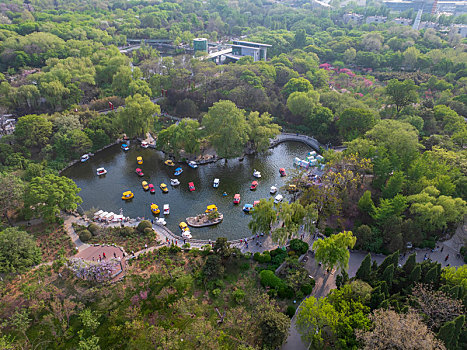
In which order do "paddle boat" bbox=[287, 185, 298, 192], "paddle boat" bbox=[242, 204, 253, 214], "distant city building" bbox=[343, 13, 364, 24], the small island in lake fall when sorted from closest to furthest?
the small island in lake < "paddle boat" bbox=[242, 204, 253, 214] < "paddle boat" bbox=[287, 185, 298, 192] < "distant city building" bbox=[343, 13, 364, 24]

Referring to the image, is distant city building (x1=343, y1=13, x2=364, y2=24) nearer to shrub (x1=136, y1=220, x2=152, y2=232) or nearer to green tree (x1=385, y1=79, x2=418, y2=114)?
green tree (x1=385, y1=79, x2=418, y2=114)

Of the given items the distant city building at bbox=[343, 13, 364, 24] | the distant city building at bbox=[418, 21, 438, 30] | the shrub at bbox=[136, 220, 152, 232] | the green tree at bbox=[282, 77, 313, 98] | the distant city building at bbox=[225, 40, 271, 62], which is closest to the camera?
the shrub at bbox=[136, 220, 152, 232]

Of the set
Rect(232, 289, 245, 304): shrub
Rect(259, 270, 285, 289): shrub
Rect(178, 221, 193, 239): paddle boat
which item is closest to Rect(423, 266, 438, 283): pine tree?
Rect(259, 270, 285, 289): shrub

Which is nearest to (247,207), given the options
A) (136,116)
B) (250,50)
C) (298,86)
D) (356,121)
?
(356,121)

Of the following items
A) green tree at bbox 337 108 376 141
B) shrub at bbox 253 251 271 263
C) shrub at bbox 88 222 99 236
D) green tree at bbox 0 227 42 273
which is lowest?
shrub at bbox 88 222 99 236

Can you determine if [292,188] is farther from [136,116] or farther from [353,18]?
[353,18]

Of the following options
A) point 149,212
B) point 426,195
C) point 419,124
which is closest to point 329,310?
point 426,195

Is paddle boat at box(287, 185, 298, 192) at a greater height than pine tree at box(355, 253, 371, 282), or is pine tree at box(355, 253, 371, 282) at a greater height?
pine tree at box(355, 253, 371, 282)
